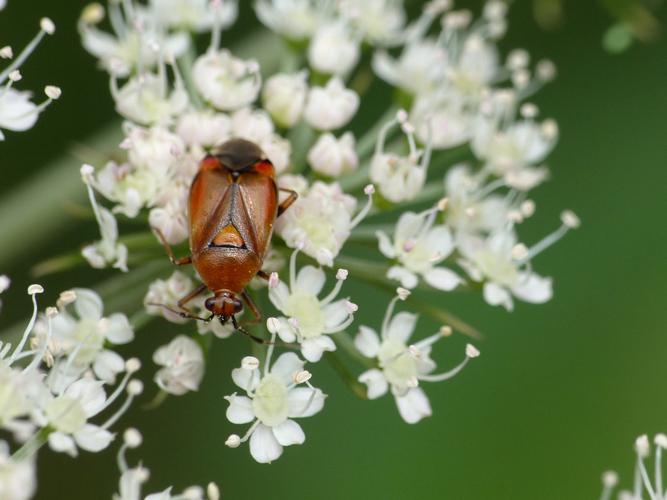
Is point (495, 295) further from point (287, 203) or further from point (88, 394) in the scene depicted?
point (88, 394)

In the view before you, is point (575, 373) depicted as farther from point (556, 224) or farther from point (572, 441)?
point (556, 224)

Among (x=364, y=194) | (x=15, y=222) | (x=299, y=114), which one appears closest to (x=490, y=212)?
(x=364, y=194)

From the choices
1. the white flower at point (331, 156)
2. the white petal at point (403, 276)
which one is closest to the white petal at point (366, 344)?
the white petal at point (403, 276)

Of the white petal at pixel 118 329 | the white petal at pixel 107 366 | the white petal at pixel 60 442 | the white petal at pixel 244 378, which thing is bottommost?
the white petal at pixel 60 442

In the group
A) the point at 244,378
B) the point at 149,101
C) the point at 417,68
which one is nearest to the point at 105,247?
the point at 149,101

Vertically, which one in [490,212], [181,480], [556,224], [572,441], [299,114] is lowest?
[181,480]

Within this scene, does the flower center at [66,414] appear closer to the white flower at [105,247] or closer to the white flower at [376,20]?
the white flower at [105,247]

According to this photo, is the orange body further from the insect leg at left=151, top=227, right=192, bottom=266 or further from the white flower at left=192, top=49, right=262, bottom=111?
the white flower at left=192, top=49, right=262, bottom=111
